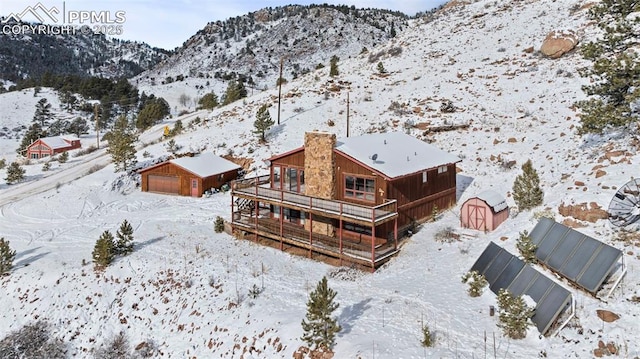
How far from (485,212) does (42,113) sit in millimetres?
95217

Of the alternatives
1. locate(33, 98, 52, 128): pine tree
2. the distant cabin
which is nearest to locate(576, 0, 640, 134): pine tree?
the distant cabin

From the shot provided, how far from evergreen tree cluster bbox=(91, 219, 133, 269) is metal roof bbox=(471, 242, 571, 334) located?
18430 millimetres

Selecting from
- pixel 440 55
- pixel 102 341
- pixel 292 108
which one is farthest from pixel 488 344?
pixel 440 55

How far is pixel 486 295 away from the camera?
49.8 feet

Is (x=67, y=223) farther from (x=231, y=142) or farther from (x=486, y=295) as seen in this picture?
(x=486, y=295)

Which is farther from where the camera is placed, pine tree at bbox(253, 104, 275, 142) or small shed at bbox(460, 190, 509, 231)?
pine tree at bbox(253, 104, 275, 142)

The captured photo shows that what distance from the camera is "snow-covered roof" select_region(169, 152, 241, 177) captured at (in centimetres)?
3422

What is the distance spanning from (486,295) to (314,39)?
123736 mm

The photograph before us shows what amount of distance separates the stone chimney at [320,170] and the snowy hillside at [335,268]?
2.45m

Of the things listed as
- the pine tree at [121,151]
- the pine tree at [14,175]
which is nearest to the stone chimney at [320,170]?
the pine tree at [121,151]

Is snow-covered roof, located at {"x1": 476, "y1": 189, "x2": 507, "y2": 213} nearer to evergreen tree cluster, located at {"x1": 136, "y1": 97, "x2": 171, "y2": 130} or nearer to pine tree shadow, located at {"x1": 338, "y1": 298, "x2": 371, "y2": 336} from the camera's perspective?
pine tree shadow, located at {"x1": 338, "y1": 298, "x2": 371, "y2": 336}

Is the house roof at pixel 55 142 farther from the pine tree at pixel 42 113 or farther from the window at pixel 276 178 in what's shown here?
the window at pixel 276 178

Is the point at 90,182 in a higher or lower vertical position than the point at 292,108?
lower

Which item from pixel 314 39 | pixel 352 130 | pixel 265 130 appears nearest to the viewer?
pixel 352 130
